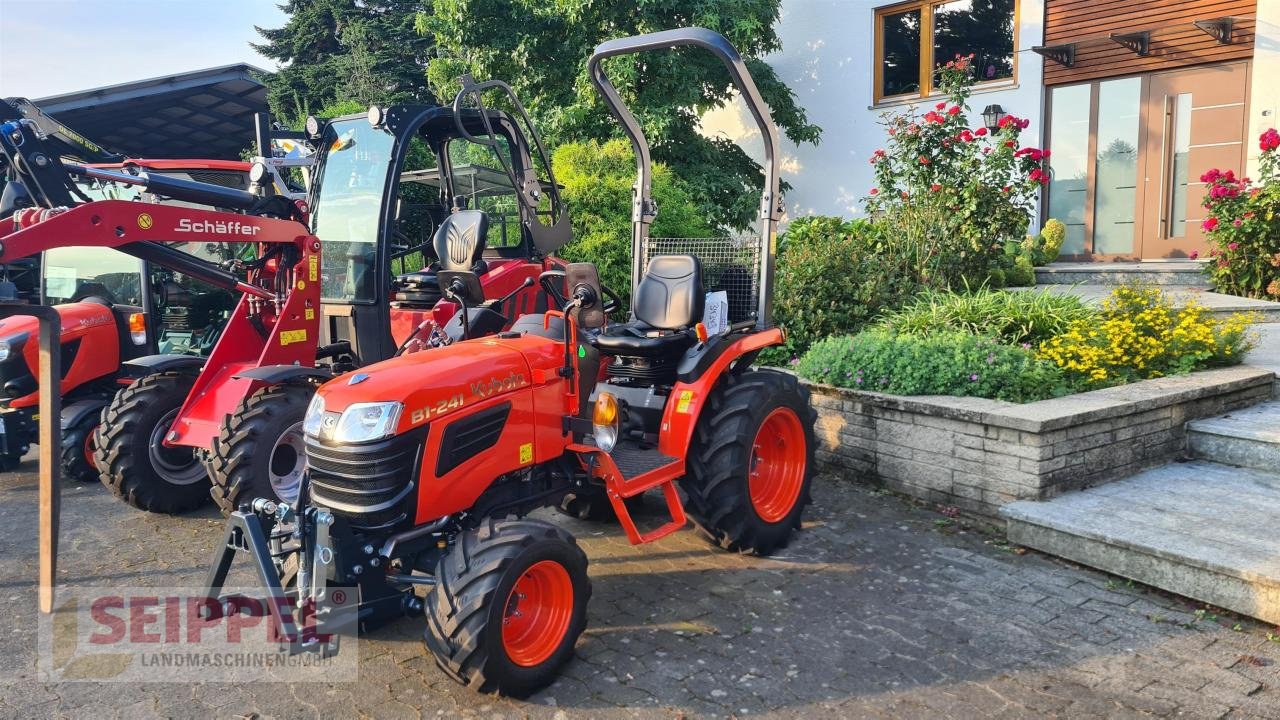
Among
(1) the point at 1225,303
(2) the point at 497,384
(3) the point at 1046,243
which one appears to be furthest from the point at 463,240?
(3) the point at 1046,243

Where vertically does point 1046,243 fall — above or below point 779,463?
above

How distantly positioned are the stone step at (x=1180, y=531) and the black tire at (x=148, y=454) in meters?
4.64

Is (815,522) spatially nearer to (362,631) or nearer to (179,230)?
(362,631)

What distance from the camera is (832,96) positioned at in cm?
1320

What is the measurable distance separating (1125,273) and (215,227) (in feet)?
30.1

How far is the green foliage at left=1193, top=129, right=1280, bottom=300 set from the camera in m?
8.69

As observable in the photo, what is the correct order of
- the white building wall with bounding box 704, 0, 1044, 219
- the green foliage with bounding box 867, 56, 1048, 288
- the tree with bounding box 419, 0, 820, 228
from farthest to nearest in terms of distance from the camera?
the white building wall with bounding box 704, 0, 1044, 219
the tree with bounding box 419, 0, 820, 228
the green foliage with bounding box 867, 56, 1048, 288

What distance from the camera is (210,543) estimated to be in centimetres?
486

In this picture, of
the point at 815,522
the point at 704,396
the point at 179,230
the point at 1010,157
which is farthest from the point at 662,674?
the point at 1010,157

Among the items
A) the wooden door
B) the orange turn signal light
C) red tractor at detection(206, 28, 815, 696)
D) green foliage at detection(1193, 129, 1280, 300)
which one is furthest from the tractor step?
the wooden door

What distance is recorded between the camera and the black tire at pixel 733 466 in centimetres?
421

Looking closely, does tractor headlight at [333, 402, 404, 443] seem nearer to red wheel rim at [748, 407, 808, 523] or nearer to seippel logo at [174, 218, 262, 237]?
red wheel rim at [748, 407, 808, 523]

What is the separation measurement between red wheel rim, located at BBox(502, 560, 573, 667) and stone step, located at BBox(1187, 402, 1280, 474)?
4070mm

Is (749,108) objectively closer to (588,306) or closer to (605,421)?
(588,306)
